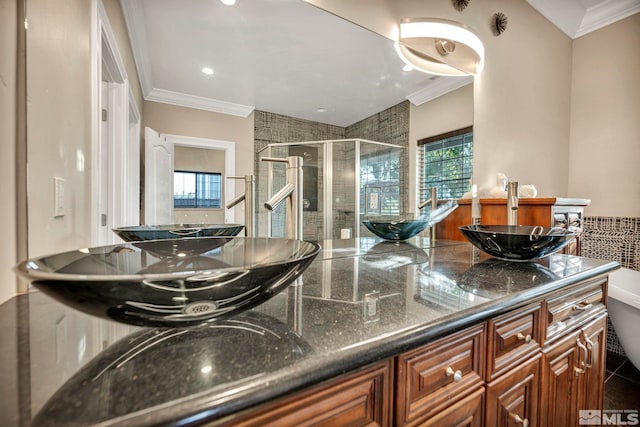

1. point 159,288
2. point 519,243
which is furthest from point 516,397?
point 159,288

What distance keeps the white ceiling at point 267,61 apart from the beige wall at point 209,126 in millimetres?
33

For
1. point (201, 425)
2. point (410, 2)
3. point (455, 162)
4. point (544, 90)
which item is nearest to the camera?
point (201, 425)

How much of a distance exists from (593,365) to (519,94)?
1982 millimetres

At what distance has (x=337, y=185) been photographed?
1469 millimetres

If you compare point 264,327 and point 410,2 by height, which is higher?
point 410,2

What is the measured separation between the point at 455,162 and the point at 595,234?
65.6 inches

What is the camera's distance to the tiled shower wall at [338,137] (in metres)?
1.24

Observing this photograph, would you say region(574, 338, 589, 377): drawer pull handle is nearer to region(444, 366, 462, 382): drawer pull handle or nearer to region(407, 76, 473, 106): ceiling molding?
region(444, 366, 462, 382): drawer pull handle

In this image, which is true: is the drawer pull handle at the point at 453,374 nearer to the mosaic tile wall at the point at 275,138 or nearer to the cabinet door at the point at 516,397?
the cabinet door at the point at 516,397

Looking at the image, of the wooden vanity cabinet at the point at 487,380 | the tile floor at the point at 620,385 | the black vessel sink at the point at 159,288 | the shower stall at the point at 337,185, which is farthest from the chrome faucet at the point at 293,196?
the tile floor at the point at 620,385

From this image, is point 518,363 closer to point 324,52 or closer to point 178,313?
point 178,313

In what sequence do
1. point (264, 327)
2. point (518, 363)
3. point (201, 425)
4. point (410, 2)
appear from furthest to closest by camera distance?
point (410, 2)
point (518, 363)
point (264, 327)
point (201, 425)

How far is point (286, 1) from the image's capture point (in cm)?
127

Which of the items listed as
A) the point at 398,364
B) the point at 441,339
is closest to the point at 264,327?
the point at 398,364
